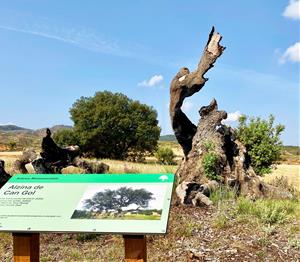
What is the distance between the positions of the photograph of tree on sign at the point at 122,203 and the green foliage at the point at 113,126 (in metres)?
38.2

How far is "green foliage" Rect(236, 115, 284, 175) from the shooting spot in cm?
1566

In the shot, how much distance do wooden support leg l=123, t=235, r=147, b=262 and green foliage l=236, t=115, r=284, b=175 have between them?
11.3 meters

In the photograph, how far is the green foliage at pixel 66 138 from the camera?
44.4 metres

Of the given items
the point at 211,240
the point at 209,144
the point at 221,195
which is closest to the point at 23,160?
the point at 209,144

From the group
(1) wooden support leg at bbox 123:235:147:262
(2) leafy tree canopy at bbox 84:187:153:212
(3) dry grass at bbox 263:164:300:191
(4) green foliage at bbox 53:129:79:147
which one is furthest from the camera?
(4) green foliage at bbox 53:129:79:147

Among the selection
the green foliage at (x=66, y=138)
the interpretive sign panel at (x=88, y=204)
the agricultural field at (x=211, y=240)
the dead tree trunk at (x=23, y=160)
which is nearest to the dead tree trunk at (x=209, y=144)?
the agricultural field at (x=211, y=240)

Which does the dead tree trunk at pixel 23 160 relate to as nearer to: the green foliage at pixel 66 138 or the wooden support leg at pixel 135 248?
the wooden support leg at pixel 135 248

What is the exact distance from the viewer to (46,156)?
48.0 ft

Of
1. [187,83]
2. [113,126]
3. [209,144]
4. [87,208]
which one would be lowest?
[87,208]

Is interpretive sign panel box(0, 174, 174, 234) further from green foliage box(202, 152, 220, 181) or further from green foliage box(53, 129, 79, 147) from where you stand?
green foliage box(53, 129, 79, 147)

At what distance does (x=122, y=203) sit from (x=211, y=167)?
6849mm

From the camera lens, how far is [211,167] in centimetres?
1181

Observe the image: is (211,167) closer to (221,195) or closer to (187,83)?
(221,195)

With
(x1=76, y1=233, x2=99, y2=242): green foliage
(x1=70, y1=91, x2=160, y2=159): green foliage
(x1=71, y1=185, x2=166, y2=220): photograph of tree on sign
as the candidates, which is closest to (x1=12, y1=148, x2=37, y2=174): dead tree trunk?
(x1=76, y1=233, x2=99, y2=242): green foliage
